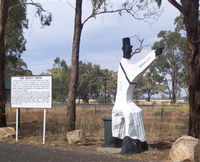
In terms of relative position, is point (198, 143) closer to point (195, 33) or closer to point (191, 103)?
point (191, 103)

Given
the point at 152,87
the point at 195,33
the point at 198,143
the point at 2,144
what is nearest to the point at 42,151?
the point at 2,144

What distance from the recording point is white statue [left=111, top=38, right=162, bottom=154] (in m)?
13.0

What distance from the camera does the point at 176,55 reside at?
70.4 m

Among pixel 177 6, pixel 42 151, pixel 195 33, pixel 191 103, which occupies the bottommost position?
pixel 42 151

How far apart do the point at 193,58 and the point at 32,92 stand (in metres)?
5.95

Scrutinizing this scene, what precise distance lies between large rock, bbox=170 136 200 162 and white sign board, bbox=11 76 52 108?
585cm

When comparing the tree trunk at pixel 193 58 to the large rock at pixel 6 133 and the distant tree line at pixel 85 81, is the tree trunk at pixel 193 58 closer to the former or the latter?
the large rock at pixel 6 133

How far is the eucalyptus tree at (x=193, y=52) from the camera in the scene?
13688mm

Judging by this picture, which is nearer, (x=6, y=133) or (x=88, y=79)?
(x=6, y=133)

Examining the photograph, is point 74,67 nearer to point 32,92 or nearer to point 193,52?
point 32,92

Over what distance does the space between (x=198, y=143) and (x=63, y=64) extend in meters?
91.7

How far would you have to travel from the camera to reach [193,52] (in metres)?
13.7

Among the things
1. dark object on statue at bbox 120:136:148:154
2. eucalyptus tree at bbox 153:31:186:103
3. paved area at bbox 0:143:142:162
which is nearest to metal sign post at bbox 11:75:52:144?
paved area at bbox 0:143:142:162

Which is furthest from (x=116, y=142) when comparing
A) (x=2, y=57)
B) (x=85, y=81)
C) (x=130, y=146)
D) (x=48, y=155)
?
(x=85, y=81)
